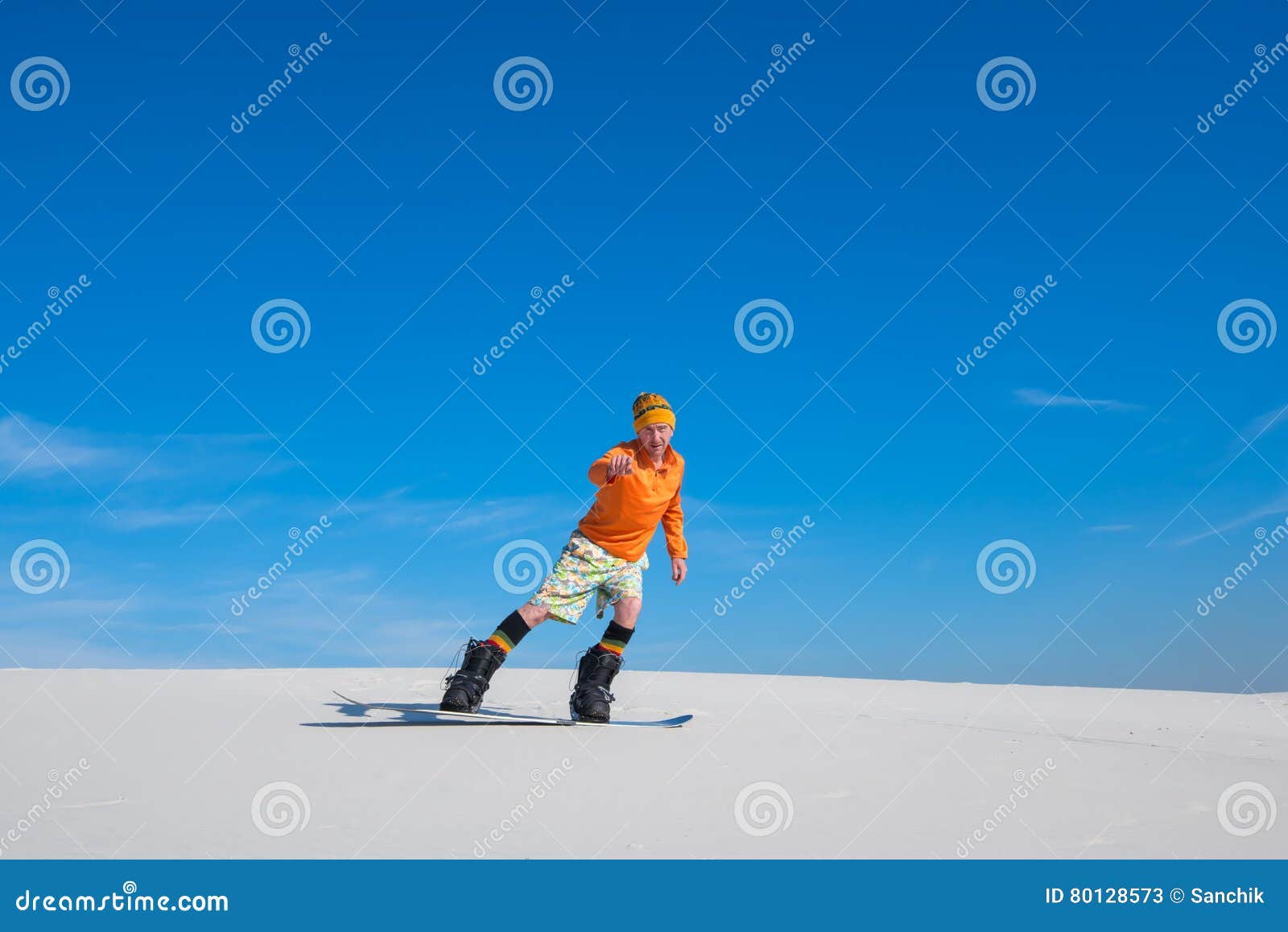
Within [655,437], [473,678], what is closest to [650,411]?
[655,437]

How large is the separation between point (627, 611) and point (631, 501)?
741 millimetres

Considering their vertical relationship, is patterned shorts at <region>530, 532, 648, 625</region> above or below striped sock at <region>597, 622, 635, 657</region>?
above

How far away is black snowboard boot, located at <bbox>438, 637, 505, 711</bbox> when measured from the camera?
600cm

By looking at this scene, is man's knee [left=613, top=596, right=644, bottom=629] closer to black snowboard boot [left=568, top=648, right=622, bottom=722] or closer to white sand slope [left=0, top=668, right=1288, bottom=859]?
black snowboard boot [left=568, top=648, right=622, bottom=722]

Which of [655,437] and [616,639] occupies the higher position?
[655,437]

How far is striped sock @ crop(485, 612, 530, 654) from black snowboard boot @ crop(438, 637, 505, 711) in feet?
0.11

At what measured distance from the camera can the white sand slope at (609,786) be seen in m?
3.49

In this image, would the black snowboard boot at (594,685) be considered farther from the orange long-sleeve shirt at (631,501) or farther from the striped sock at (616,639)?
the orange long-sleeve shirt at (631,501)

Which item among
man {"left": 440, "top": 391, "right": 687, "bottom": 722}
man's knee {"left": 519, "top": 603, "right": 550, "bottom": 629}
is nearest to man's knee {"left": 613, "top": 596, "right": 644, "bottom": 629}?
man {"left": 440, "top": 391, "right": 687, "bottom": 722}

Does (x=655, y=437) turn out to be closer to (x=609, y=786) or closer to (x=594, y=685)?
(x=594, y=685)

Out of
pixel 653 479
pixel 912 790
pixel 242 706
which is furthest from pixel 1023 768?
pixel 242 706

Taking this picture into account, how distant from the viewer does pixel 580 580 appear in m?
6.38

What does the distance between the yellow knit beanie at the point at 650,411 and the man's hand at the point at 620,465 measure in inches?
14.9

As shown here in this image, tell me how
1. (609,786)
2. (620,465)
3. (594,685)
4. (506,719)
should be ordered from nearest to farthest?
(609,786)
(506,719)
(620,465)
(594,685)
